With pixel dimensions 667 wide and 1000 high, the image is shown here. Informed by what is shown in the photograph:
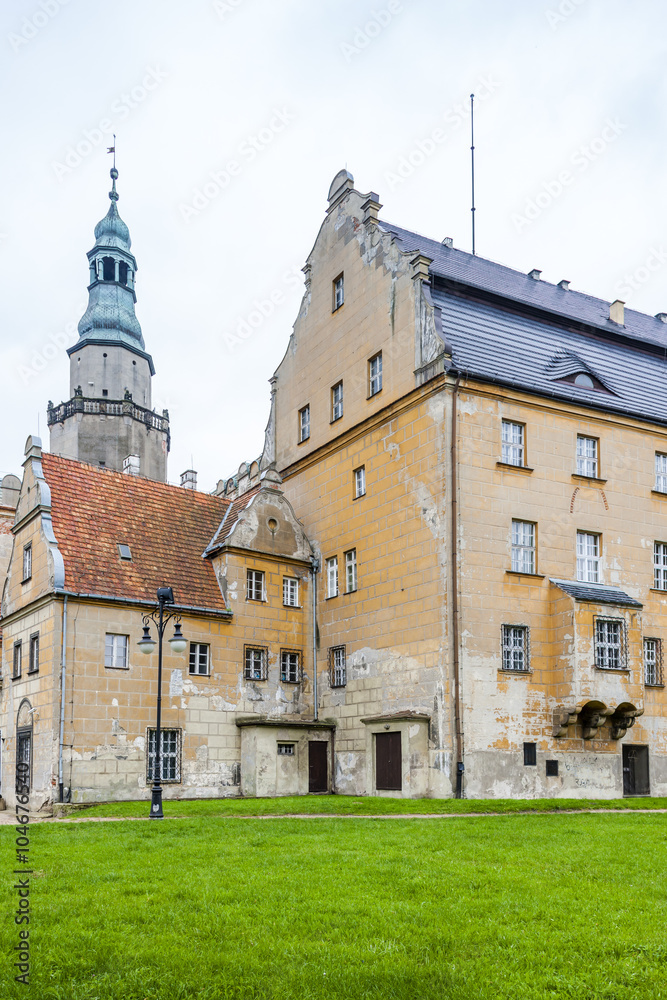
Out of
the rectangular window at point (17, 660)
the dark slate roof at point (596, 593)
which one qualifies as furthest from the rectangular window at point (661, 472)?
the rectangular window at point (17, 660)

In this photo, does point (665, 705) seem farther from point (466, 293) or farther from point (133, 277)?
point (133, 277)

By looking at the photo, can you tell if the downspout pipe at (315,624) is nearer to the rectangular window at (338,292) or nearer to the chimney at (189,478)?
the rectangular window at (338,292)

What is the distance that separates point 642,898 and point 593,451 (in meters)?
23.2

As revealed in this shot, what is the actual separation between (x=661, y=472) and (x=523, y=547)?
24.7 ft

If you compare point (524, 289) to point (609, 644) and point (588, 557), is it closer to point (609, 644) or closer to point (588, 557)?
point (588, 557)

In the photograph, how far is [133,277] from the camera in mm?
81875

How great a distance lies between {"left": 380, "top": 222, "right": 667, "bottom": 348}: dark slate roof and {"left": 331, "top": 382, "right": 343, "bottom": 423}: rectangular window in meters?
5.63

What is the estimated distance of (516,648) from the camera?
95.5 ft

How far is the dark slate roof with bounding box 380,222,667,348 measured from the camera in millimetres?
35594

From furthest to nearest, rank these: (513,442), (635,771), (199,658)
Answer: (199,658), (635,771), (513,442)

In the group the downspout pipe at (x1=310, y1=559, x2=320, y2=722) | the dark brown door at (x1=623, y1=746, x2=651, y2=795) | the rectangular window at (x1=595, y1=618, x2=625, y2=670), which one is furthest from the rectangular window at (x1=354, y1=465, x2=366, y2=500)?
the dark brown door at (x1=623, y1=746, x2=651, y2=795)

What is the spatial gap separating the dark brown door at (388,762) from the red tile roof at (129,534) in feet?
23.9

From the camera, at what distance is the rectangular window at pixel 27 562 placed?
31812 mm

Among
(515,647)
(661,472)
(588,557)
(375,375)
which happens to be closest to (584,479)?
(588,557)
